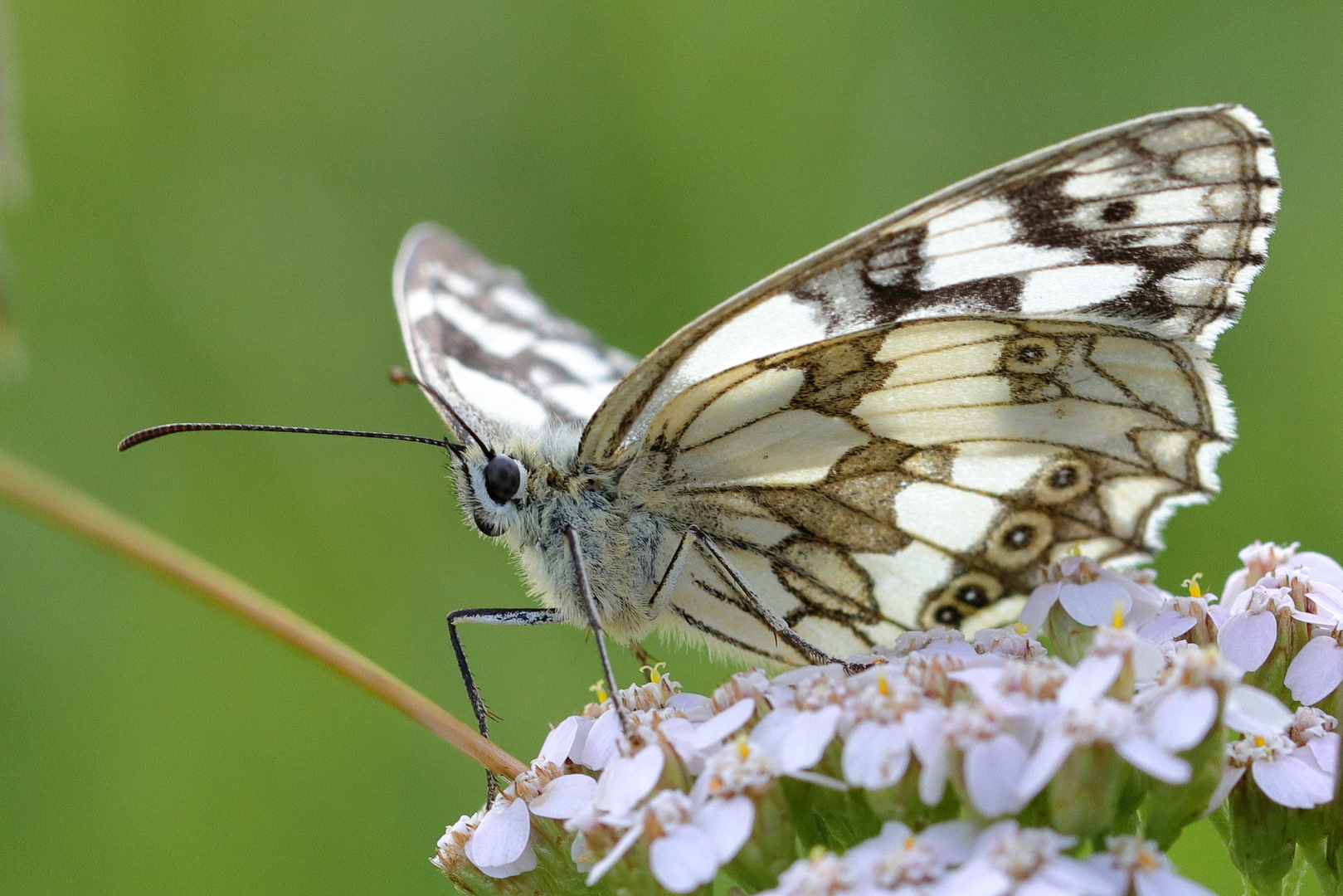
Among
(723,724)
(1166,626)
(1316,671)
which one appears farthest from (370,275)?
(1316,671)

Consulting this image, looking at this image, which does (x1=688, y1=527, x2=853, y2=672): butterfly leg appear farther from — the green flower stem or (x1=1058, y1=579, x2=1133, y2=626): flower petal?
the green flower stem

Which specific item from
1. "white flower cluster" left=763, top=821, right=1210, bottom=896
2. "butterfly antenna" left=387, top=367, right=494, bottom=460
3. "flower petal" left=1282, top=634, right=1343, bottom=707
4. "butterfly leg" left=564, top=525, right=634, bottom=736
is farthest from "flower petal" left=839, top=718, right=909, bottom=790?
"butterfly antenna" left=387, top=367, right=494, bottom=460

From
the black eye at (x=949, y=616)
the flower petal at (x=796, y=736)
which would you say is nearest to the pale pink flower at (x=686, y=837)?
the flower petal at (x=796, y=736)

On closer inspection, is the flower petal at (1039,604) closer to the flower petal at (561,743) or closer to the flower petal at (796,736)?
the flower petal at (796,736)

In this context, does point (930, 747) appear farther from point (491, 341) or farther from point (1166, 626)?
point (491, 341)

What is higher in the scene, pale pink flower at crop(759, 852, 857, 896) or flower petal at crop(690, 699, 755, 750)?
flower petal at crop(690, 699, 755, 750)

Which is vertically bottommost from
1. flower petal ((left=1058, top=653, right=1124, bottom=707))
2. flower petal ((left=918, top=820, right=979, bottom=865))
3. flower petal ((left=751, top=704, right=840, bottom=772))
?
flower petal ((left=918, top=820, right=979, bottom=865))

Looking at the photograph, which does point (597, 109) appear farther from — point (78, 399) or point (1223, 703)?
point (1223, 703)
